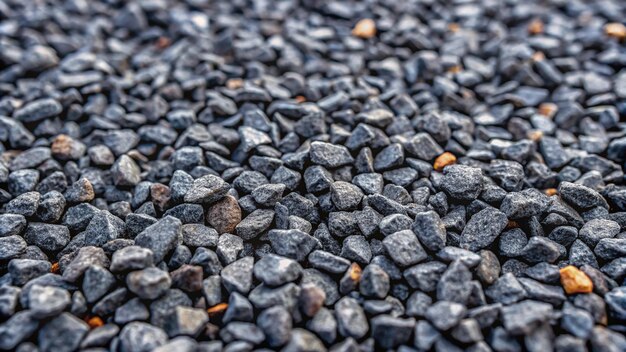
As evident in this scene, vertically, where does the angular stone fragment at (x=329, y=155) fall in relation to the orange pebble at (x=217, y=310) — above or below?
above

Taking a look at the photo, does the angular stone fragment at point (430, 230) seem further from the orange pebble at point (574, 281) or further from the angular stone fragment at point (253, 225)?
the angular stone fragment at point (253, 225)

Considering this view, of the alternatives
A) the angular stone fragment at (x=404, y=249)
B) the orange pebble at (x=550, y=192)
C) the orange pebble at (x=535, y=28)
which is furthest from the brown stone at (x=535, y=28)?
the angular stone fragment at (x=404, y=249)

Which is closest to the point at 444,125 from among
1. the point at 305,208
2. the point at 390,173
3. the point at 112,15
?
the point at 390,173

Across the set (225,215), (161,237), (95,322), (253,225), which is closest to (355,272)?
(253,225)


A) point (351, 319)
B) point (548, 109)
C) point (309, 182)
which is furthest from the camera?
point (548, 109)

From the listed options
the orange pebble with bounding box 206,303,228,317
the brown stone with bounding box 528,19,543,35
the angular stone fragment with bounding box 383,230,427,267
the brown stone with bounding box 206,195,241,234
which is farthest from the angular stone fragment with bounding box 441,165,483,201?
the brown stone with bounding box 528,19,543,35

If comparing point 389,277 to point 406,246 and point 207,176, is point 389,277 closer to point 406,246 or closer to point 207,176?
point 406,246

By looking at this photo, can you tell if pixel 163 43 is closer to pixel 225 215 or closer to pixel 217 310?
pixel 225 215
